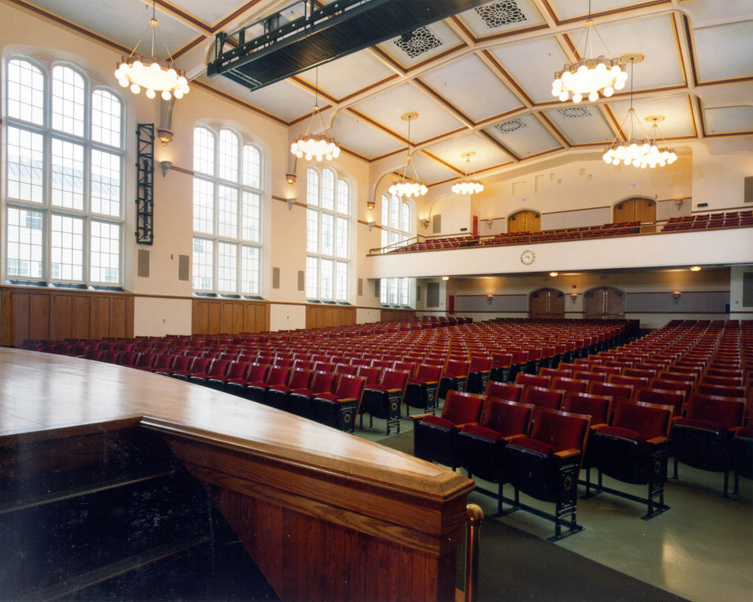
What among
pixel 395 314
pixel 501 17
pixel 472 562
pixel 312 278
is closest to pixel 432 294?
pixel 395 314

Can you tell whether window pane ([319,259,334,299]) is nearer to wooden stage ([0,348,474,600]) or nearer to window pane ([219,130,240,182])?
window pane ([219,130,240,182])

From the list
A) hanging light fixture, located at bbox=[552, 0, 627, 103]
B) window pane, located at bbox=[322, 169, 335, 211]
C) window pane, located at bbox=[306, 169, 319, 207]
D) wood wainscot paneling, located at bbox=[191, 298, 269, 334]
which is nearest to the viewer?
hanging light fixture, located at bbox=[552, 0, 627, 103]

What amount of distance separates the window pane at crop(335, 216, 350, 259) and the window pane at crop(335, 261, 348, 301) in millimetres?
405

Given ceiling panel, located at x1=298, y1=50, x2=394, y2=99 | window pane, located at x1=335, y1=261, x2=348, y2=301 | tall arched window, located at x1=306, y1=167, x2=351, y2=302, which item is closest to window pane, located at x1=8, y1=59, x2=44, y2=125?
ceiling panel, located at x1=298, y1=50, x2=394, y2=99

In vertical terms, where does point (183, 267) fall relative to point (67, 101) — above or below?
below

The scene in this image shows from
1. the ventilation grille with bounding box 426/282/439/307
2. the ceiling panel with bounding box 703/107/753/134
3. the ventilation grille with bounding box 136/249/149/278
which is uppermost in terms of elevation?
the ceiling panel with bounding box 703/107/753/134

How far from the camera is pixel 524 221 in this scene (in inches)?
856

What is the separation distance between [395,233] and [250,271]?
822cm

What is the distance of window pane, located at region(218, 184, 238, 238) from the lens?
14.5 m

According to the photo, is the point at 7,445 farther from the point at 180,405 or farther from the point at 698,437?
the point at 698,437

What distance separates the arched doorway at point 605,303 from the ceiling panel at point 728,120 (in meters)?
6.42

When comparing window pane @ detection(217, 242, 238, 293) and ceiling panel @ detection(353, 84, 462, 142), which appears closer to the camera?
ceiling panel @ detection(353, 84, 462, 142)

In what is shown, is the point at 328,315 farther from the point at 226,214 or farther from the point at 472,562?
the point at 472,562

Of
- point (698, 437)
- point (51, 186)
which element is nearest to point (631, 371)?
point (698, 437)
